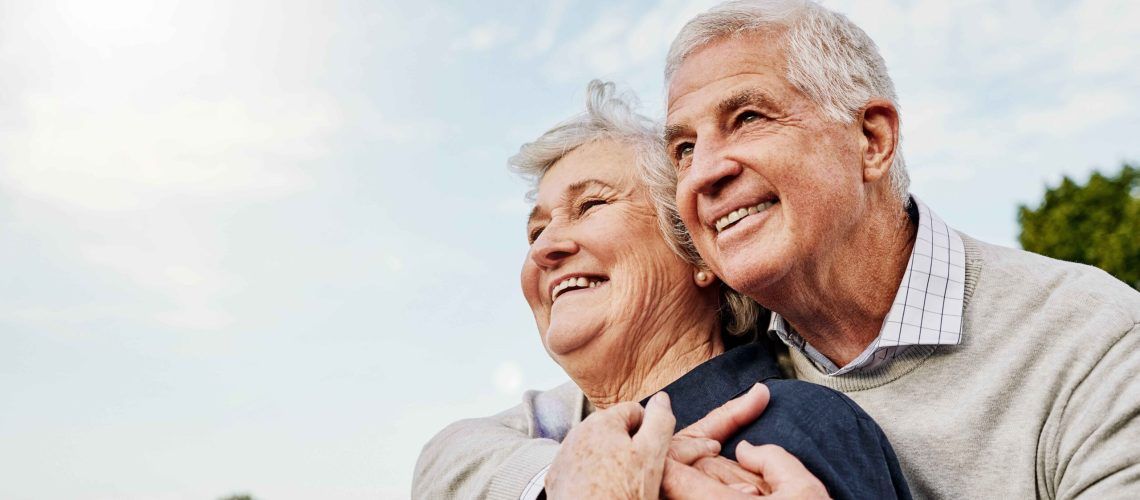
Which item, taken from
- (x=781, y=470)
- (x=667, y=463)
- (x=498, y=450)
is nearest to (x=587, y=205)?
(x=498, y=450)

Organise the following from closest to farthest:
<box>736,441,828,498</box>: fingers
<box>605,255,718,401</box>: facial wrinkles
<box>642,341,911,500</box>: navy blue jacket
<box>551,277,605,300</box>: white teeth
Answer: <box>736,441,828,498</box>: fingers < <box>642,341,911,500</box>: navy blue jacket < <box>605,255,718,401</box>: facial wrinkles < <box>551,277,605,300</box>: white teeth

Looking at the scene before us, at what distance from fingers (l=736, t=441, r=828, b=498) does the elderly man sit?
818mm

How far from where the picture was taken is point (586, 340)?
3.26m

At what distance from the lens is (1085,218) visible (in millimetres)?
26312

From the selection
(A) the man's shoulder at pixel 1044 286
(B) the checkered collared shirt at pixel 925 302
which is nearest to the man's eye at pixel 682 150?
(B) the checkered collared shirt at pixel 925 302

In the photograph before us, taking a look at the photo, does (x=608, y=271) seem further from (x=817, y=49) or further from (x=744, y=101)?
(x=817, y=49)

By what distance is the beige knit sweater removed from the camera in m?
2.31

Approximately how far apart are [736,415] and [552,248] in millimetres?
1397

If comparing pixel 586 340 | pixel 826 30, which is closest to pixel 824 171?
pixel 826 30

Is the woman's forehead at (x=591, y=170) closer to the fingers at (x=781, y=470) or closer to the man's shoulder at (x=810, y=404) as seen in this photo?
the man's shoulder at (x=810, y=404)

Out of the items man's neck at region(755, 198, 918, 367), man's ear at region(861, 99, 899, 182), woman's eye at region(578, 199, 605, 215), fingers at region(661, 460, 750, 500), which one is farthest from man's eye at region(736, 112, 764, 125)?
fingers at region(661, 460, 750, 500)

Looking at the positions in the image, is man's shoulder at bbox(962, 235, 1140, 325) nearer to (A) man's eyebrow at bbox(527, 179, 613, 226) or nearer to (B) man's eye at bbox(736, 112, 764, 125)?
(B) man's eye at bbox(736, 112, 764, 125)

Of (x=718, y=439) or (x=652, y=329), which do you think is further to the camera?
(x=652, y=329)

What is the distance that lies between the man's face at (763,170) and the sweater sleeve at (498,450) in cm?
85
